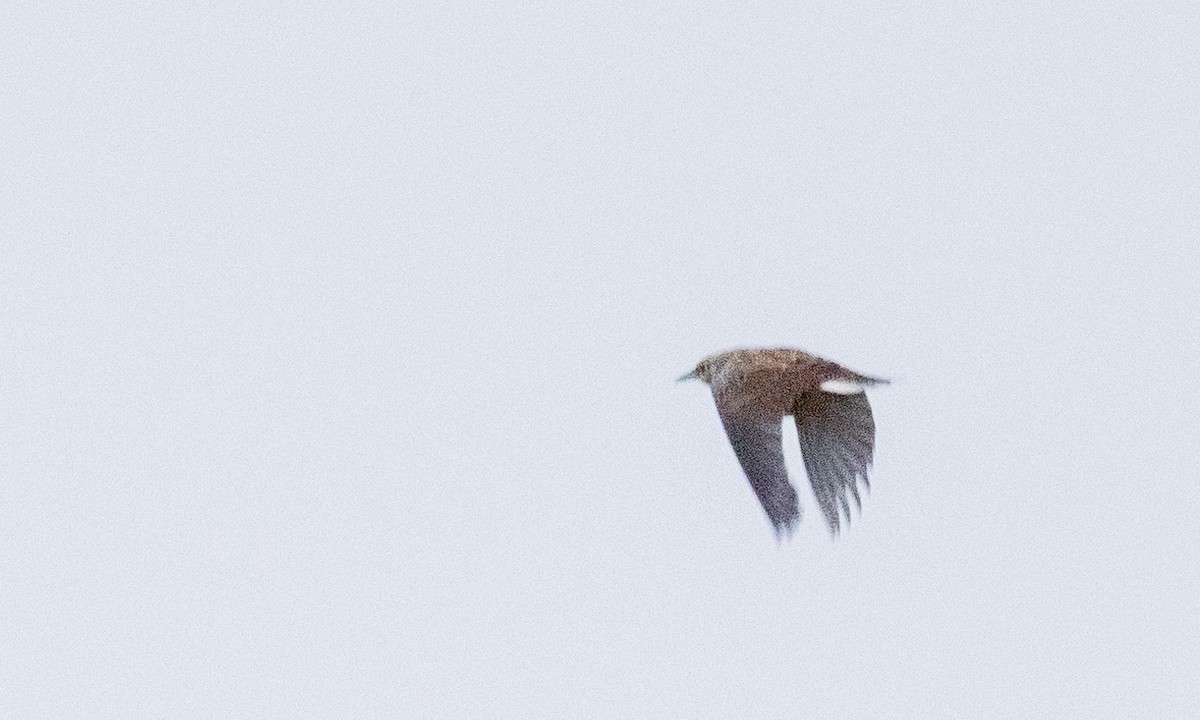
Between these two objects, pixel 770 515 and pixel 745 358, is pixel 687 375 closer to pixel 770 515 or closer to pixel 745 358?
pixel 745 358

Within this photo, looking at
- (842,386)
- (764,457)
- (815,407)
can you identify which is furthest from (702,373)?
(764,457)

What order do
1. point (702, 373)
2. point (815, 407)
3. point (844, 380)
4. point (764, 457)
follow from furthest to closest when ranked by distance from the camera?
point (702, 373) < point (815, 407) < point (844, 380) < point (764, 457)

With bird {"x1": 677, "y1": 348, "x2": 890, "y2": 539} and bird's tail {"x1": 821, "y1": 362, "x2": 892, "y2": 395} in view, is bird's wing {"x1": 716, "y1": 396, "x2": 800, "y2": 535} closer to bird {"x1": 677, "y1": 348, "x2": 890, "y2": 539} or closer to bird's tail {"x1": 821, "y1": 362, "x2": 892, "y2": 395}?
bird {"x1": 677, "y1": 348, "x2": 890, "y2": 539}

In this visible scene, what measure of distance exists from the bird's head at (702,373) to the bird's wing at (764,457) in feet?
4.23

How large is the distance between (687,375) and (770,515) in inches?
163

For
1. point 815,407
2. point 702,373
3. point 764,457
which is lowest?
point 764,457

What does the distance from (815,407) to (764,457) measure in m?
1.73

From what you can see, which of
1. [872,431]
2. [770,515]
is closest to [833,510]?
[872,431]

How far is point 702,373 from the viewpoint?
17.1m

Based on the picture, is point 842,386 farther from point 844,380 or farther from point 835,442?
point 835,442

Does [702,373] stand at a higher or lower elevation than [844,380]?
higher

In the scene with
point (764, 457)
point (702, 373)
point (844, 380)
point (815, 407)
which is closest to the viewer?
point (764, 457)

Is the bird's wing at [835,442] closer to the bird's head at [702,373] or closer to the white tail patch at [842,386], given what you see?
the white tail patch at [842,386]

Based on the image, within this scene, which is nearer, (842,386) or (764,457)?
(764,457)
